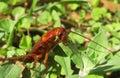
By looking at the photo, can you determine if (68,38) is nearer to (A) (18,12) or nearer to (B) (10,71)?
(B) (10,71)

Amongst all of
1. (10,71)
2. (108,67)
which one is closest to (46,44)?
(10,71)

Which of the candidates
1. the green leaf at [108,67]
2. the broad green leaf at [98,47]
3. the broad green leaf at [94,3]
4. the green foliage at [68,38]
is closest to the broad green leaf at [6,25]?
the green foliage at [68,38]

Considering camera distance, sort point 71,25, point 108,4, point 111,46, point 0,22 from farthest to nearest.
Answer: point 108,4 → point 71,25 → point 111,46 → point 0,22

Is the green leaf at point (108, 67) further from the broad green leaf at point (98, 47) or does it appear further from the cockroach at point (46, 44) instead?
the cockroach at point (46, 44)

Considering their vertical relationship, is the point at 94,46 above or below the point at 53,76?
above

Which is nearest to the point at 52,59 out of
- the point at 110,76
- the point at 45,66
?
the point at 45,66

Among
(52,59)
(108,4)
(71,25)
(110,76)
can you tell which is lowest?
(110,76)

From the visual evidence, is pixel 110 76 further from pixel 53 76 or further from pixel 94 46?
pixel 53 76
